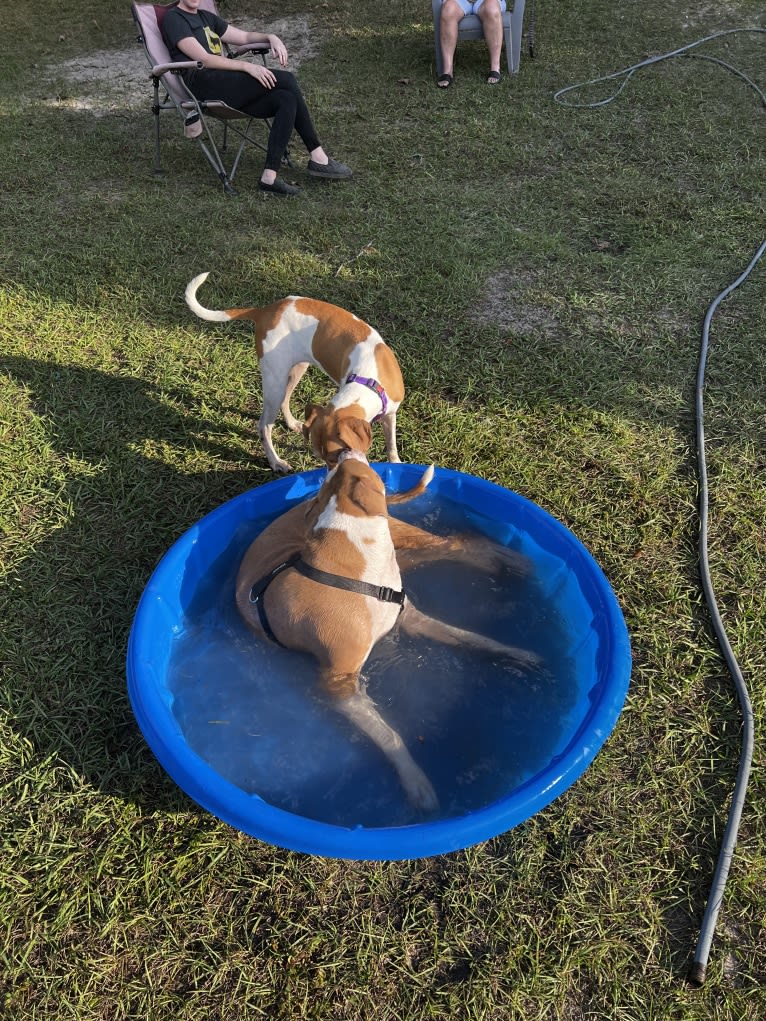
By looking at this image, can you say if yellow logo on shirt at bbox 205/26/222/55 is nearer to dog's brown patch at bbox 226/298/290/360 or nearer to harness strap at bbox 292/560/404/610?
dog's brown patch at bbox 226/298/290/360

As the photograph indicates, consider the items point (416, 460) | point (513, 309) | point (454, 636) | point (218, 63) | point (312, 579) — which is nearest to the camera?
point (312, 579)

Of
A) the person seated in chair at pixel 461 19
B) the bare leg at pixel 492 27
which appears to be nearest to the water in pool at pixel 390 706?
the person seated in chair at pixel 461 19

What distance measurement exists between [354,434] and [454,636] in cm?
97

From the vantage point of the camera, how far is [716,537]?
328 cm

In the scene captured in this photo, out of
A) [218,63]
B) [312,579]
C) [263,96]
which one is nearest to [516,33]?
[263,96]

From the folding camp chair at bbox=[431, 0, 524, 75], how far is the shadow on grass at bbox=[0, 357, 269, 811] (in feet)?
20.5

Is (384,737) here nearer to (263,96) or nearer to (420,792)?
(420,792)

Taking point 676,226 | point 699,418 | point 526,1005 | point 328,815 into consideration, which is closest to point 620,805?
point 526,1005

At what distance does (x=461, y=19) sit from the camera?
7609 mm

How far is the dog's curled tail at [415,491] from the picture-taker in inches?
120

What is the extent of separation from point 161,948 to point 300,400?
283cm

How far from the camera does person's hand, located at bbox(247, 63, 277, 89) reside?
572 centimetres

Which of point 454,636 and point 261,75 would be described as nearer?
point 454,636

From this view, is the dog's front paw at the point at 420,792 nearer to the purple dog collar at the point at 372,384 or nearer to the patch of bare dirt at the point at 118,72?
the purple dog collar at the point at 372,384
